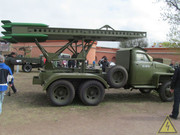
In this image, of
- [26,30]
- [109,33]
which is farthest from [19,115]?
[109,33]

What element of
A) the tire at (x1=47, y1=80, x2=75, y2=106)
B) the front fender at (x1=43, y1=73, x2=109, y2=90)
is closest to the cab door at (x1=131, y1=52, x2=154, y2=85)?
the front fender at (x1=43, y1=73, x2=109, y2=90)

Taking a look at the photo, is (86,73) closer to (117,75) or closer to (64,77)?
(64,77)

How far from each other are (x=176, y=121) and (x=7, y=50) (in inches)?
1323

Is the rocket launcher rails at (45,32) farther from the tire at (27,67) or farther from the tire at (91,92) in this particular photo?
the tire at (27,67)

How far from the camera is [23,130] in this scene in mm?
4082

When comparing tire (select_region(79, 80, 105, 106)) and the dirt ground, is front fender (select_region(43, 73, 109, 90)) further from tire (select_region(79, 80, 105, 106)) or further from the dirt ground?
the dirt ground

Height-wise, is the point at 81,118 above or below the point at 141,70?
below

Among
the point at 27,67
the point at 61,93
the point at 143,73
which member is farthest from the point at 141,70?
the point at 27,67

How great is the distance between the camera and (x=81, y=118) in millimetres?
5062

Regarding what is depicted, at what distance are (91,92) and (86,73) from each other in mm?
714

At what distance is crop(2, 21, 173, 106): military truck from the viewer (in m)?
6.13

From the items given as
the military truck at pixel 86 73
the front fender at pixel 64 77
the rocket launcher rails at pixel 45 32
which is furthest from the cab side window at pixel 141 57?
the front fender at pixel 64 77

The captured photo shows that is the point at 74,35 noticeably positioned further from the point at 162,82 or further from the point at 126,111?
the point at 162,82

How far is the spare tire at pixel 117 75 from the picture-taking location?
664cm
